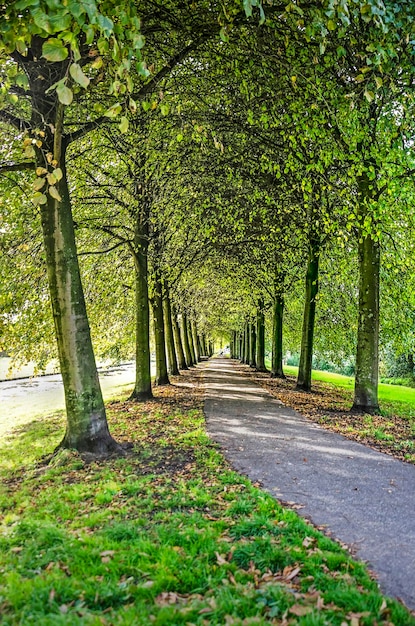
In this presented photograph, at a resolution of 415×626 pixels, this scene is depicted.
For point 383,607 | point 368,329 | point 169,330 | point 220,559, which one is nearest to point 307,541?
point 220,559

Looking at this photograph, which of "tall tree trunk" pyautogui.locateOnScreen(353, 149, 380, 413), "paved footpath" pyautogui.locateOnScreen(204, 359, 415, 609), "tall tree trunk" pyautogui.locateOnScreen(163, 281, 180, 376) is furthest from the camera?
"tall tree trunk" pyautogui.locateOnScreen(163, 281, 180, 376)

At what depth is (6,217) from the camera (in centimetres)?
1113

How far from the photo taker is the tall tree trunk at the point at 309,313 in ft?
56.8

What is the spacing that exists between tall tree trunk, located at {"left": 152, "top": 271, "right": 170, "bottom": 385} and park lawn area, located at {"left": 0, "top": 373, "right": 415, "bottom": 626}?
12.5 m

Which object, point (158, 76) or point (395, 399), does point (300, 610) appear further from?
point (395, 399)

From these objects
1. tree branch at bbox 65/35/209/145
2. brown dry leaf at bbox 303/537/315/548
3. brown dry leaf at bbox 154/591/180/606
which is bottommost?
brown dry leaf at bbox 303/537/315/548

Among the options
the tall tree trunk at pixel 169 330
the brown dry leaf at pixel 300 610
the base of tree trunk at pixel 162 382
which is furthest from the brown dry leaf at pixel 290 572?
the tall tree trunk at pixel 169 330

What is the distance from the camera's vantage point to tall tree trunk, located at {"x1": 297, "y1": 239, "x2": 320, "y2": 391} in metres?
17.3

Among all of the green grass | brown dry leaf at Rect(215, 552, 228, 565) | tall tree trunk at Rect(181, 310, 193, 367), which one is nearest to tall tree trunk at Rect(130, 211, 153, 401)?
the green grass

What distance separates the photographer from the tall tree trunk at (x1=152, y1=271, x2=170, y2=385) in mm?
19547

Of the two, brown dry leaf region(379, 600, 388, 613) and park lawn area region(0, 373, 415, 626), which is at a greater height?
brown dry leaf region(379, 600, 388, 613)

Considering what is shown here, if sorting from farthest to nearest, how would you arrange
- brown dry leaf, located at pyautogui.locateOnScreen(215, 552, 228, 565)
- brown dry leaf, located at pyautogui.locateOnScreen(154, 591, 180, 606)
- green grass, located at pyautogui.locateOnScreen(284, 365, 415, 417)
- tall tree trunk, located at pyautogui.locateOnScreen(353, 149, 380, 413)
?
green grass, located at pyautogui.locateOnScreen(284, 365, 415, 417) → tall tree trunk, located at pyautogui.locateOnScreen(353, 149, 380, 413) → brown dry leaf, located at pyautogui.locateOnScreen(215, 552, 228, 565) → brown dry leaf, located at pyautogui.locateOnScreen(154, 591, 180, 606)

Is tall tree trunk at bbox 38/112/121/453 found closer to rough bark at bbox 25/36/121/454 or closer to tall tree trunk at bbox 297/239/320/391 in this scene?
rough bark at bbox 25/36/121/454

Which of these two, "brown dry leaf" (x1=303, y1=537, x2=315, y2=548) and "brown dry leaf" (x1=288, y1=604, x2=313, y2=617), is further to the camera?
"brown dry leaf" (x1=303, y1=537, x2=315, y2=548)
